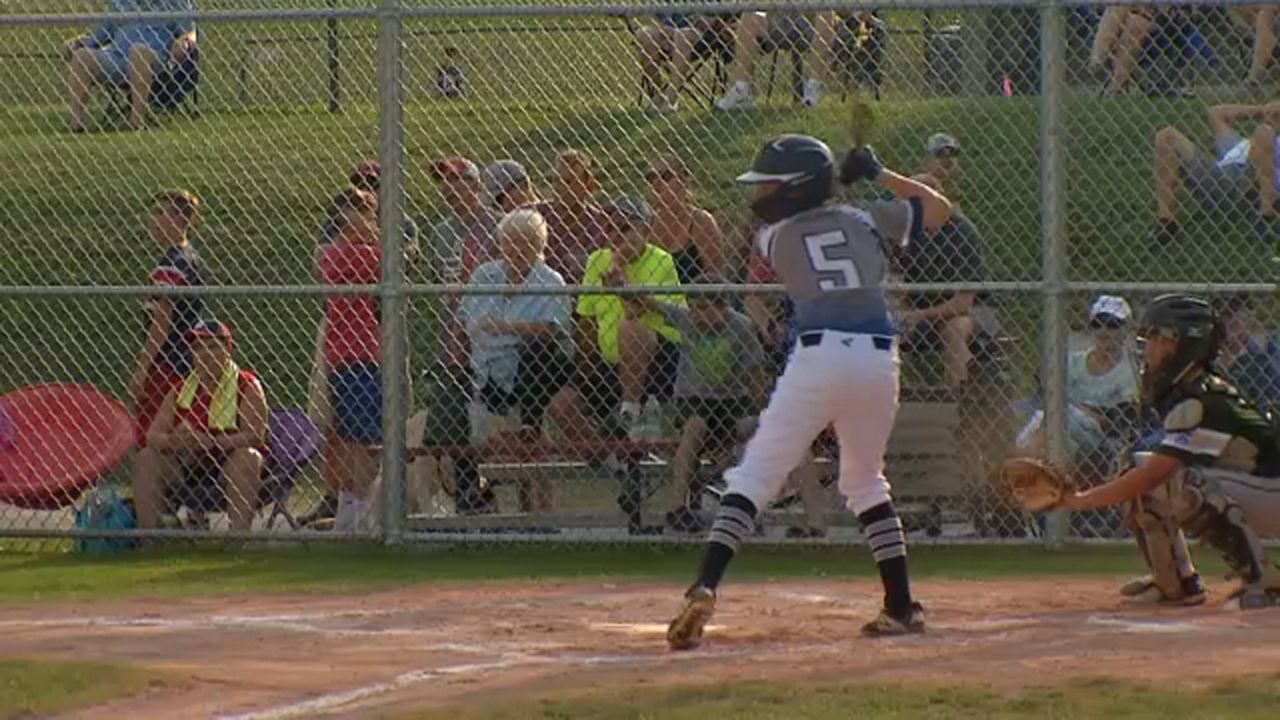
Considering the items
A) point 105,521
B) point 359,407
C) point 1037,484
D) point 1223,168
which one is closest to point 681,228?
point 359,407

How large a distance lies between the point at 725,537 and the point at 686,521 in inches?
131

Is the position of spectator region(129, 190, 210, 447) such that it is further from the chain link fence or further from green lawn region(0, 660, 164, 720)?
green lawn region(0, 660, 164, 720)

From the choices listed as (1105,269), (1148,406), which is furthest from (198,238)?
(1148,406)

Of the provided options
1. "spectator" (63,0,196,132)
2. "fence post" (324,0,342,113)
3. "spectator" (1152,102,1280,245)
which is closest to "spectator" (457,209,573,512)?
"spectator" (63,0,196,132)

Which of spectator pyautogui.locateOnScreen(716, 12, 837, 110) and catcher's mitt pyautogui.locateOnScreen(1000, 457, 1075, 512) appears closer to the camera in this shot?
catcher's mitt pyautogui.locateOnScreen(1000, 457, 1075, 512)

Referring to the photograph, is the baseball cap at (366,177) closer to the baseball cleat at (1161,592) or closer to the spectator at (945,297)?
the spectator at (945,297)

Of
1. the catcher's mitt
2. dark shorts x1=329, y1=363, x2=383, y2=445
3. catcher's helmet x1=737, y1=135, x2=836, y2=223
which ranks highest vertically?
catcher's helmet x1=737, y1=135, x2=836, y2=223

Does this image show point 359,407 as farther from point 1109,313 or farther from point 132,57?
point 132,57

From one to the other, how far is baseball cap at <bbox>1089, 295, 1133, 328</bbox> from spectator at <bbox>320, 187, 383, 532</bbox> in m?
3.45

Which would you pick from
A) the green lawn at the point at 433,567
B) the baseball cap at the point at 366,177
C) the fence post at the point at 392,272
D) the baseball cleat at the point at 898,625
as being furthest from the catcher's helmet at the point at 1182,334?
the baseball cap at the point at 366,177

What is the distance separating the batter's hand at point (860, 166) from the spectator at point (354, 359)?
393cm

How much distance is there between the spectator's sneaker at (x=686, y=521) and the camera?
1174 cm

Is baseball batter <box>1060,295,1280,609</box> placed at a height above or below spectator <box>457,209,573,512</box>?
below

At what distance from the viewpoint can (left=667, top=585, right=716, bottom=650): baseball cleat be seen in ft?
27.2
